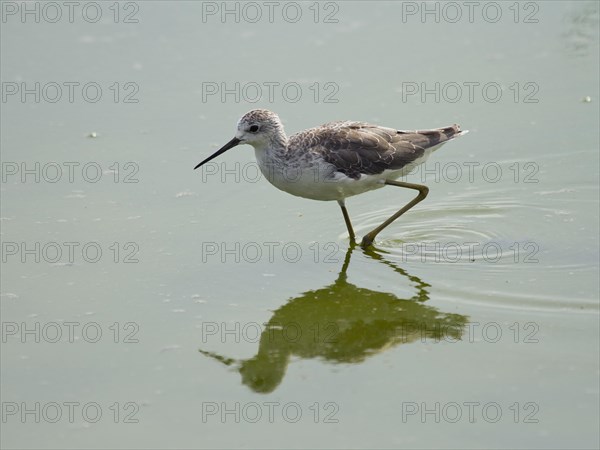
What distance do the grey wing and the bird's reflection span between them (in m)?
1.16

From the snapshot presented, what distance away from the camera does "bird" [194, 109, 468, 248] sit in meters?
9.71

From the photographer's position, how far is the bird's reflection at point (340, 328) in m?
8.12

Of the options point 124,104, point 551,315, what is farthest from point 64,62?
point 551,315

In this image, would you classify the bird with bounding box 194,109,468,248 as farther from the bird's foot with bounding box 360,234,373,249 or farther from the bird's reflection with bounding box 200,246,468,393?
the bird's reflection with bounding box 200,246,468,393

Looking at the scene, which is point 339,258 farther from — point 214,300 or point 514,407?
point 514,407

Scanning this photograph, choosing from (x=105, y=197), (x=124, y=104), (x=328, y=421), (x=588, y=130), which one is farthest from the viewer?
(x=124, y=104)

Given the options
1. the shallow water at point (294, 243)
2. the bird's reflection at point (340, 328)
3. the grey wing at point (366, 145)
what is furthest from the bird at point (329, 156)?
the bird's reflection at point (340, 328)

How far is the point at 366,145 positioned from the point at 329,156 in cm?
46

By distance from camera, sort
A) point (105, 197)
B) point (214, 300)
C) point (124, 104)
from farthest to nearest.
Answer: point (124, 104)
point (105, 197)
point (214, 300)

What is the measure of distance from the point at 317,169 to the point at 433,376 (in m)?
2.61

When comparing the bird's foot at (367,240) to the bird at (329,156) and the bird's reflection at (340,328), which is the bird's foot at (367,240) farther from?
the bird's reflection at (340,328)

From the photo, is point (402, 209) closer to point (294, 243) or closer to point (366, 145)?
point (366, 145)

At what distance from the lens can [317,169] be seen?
9.66 meters

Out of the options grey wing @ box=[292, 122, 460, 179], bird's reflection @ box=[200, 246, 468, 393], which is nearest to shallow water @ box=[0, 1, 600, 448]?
bird's reflection @ box=[200, 246, 468, 393]
